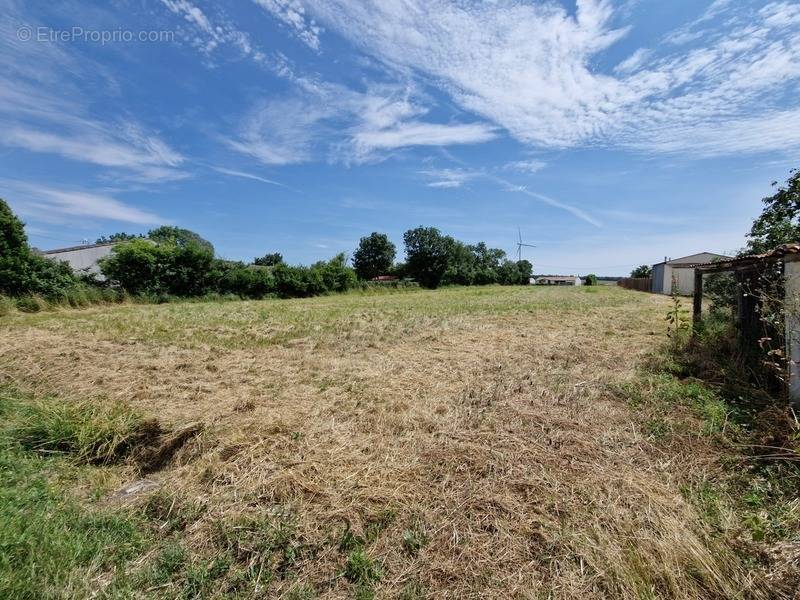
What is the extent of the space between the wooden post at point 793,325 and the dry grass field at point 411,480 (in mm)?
1040

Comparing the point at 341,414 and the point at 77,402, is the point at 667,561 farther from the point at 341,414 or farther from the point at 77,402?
the point at 77,402

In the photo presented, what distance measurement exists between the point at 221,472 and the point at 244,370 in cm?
302

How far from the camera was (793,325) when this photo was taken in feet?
12.8

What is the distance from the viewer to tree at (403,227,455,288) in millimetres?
54719

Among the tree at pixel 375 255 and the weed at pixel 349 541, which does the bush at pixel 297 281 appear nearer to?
the weed at pixel 349 541

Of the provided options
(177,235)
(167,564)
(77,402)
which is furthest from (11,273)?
(177,235)

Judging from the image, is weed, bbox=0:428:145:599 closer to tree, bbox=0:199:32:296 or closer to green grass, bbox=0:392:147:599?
green grass, bbox=0:392:147:599

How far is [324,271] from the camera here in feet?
98.0

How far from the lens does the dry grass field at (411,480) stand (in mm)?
2086

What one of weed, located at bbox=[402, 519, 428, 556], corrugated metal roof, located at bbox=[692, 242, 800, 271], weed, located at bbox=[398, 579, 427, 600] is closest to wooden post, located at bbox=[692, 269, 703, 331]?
corrugated metal roof, located at bbox=[692, 242, 800, 271]

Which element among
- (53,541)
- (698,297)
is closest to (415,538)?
(53,541)

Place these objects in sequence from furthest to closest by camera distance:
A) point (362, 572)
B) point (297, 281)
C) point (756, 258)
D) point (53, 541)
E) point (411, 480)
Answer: point (297, 281)
point (756, 258)
point (411, 480)
point (53, 541)
point (362, 572)

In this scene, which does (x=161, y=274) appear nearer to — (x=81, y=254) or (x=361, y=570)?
(x=81, y=254)

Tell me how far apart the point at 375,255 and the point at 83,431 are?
59.2m
